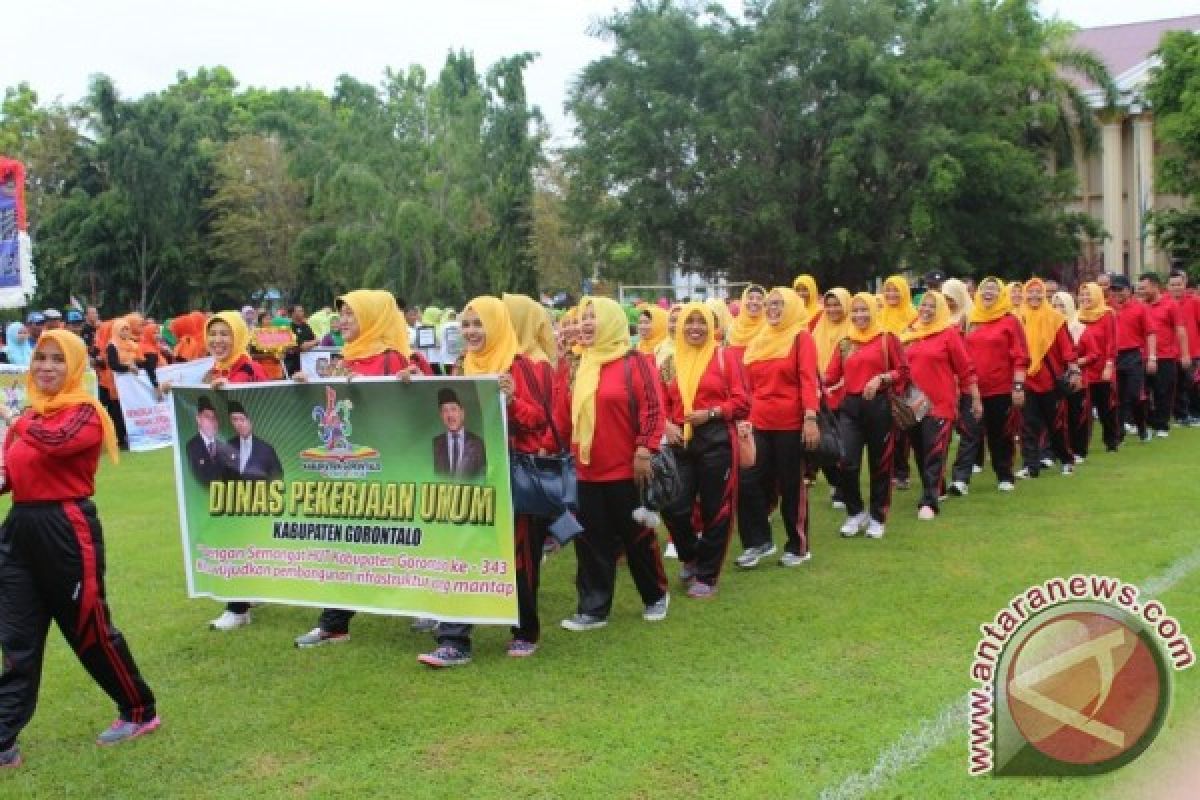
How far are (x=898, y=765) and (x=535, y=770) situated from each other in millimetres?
1322

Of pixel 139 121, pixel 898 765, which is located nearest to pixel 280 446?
pixel 898 765

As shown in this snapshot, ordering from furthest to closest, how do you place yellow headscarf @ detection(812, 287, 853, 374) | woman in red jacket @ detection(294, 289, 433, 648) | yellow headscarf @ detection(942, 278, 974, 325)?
yellow headscarf @ detection(942, 278, 974, 325)
yellow headscarf @ detection(812, 287, 853, 374)
woman in red jacket @ detection(294, 289, 433, 648)

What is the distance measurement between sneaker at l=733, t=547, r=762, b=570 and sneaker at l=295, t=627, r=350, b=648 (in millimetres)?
2654

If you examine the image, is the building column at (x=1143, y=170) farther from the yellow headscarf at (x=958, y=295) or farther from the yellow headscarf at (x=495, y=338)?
the yellow headscarf at (x=495, y=338)

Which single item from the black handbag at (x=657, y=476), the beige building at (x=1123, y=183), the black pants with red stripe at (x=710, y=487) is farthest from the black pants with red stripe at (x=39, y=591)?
the beige building at (x=1123, y=183)

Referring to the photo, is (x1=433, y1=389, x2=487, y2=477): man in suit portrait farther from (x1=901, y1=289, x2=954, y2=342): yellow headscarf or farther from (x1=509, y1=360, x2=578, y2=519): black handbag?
(x1=901, y1=289, x2=954, y2=342): yellow headscarf

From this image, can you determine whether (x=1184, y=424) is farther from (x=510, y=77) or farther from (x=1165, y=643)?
(x=510, y=77)

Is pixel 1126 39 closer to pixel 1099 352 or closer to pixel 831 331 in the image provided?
pixel 1099 352

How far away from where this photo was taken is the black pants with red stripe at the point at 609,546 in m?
6.06

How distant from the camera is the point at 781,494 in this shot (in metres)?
7.84

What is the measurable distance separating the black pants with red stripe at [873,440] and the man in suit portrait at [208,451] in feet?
14.0

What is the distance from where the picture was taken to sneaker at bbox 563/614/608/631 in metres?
6.27

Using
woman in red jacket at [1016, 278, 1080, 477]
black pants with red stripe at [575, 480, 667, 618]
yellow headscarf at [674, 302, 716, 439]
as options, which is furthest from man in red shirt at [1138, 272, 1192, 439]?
black pants with red stripe at [575, 480, 667, 618]

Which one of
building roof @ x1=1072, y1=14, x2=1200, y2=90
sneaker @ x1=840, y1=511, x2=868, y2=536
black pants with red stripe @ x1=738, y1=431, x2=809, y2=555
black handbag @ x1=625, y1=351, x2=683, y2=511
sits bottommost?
sneaker @ x1=840, y1=511, x2=868, y2=536
